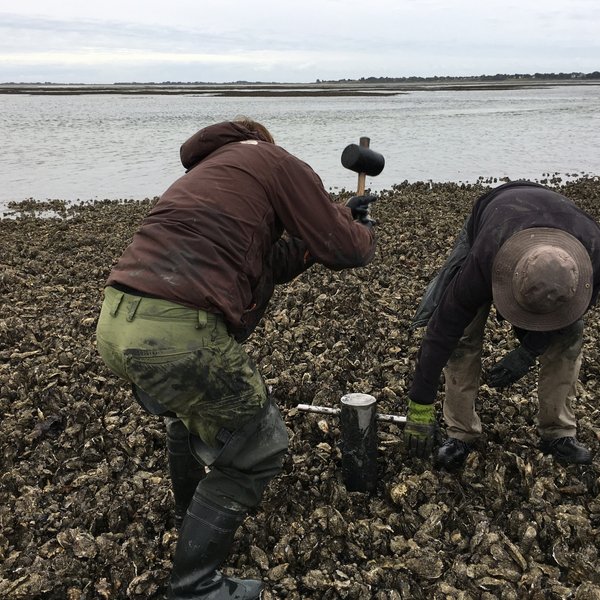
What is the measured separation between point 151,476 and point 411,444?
197 cm

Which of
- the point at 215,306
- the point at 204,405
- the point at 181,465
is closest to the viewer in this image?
the point at 215,306

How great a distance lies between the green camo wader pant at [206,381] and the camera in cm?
272

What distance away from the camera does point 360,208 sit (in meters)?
3.64

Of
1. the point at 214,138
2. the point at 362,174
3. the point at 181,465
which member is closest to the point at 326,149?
the point at 362,174

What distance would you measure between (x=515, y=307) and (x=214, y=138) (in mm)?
1954

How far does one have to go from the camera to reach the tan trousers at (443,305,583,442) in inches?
165

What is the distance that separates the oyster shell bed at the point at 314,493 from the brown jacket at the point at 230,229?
1.63m

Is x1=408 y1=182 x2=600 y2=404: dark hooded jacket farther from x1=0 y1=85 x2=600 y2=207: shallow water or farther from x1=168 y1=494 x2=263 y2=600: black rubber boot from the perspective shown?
x1=0 y1=85 x2=600 y2=207: shallow water

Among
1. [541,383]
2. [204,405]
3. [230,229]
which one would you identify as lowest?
[541,383]

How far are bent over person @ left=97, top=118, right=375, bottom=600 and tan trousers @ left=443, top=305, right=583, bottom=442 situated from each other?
1.55 metres

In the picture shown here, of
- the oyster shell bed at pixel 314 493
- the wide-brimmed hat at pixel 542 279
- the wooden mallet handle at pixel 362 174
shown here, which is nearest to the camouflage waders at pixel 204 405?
the oyster shell bed at pixel 314 493

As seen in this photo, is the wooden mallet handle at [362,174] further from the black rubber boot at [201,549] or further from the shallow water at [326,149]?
the shallow water at [326,149]

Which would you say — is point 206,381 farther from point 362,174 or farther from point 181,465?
point 362,174

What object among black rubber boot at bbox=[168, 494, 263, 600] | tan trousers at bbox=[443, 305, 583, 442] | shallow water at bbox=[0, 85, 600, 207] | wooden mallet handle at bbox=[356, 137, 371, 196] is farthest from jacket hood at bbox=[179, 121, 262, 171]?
shallow water at bbox=[0, 85, 600, 207]
